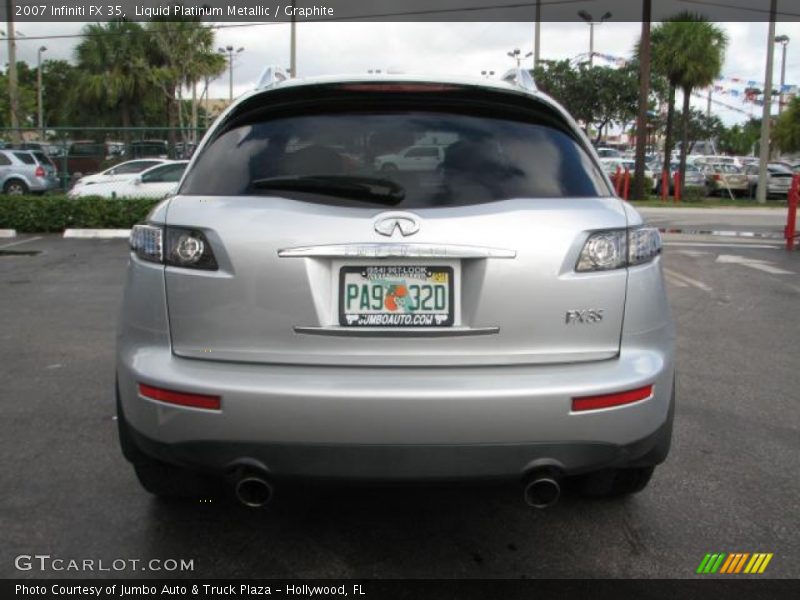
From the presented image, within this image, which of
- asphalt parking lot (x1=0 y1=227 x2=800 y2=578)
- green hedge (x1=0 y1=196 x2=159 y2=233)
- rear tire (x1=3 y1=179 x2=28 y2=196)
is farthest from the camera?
rear tire (x1=3 y1=179 x2=28 y2=196)

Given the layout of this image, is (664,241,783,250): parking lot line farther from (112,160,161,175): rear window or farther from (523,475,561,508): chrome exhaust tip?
(112,160,161,175): rear window

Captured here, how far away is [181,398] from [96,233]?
14044mm

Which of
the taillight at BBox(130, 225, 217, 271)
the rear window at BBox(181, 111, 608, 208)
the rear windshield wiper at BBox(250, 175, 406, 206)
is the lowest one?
the taillight at BBox(130, 225, 217, 271)

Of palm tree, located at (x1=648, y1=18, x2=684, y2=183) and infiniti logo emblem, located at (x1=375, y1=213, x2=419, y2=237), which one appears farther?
palm tree, located at (x1=648, y1=18, x2=684, y2=183)

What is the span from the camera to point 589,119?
36.0 m

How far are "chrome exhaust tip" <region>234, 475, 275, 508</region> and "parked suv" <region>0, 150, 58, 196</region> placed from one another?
2208 centimetres

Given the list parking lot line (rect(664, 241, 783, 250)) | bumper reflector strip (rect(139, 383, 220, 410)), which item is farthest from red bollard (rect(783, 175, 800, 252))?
bumper reflector strip (rect(139, 383, 220, 410))

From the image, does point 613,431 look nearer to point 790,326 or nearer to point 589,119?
point 790,326

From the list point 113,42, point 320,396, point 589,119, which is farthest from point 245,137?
point 113,42

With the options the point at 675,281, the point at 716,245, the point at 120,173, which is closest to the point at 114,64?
the point at 120,173

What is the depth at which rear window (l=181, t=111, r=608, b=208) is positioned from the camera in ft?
8.86

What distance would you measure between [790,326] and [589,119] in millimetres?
30109

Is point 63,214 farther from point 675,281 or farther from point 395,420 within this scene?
point 395,420

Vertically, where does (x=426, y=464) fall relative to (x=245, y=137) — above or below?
below
